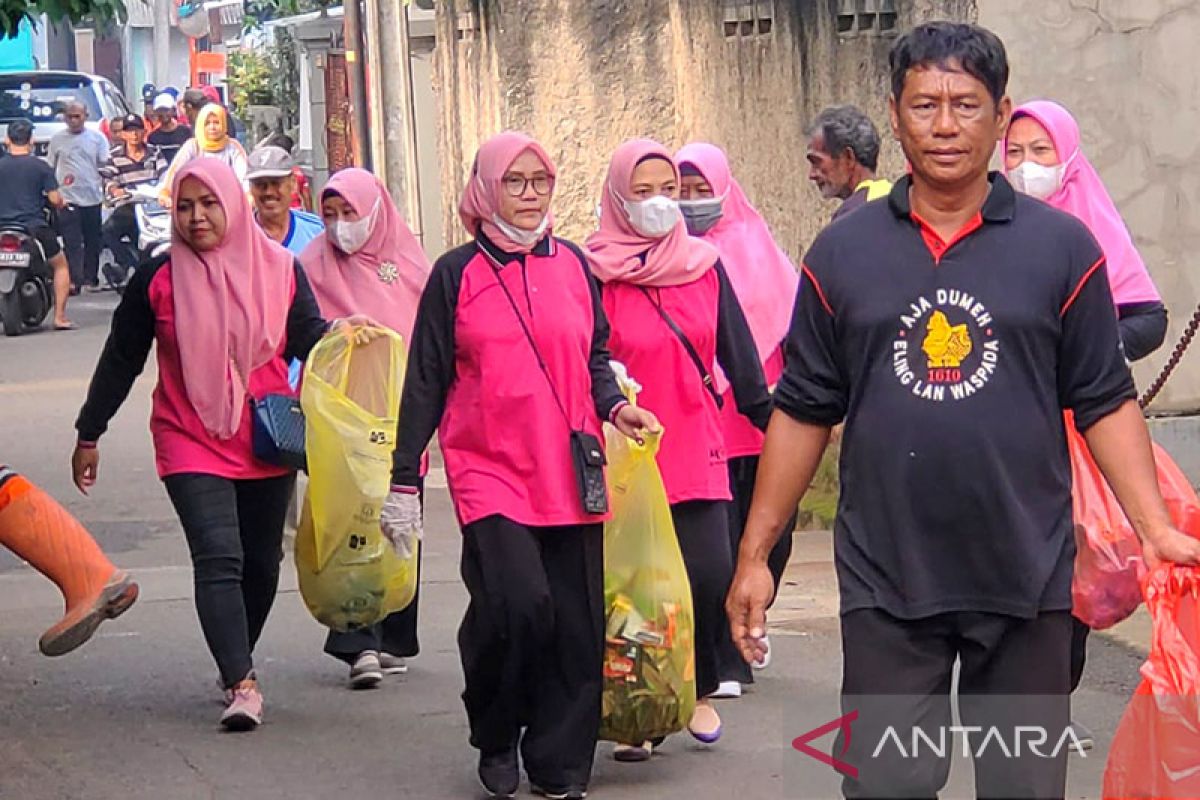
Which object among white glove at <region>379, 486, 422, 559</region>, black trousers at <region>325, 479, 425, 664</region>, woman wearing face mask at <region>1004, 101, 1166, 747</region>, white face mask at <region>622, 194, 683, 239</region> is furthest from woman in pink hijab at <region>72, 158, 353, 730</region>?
woman wearing face mask at <region>1004, 101, 1166, 747</region>

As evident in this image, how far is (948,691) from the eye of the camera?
13.3 feet

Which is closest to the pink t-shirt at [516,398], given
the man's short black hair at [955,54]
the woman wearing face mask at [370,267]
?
the woman wearing face mask at [370,267]

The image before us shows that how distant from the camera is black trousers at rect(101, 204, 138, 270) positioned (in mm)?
23297

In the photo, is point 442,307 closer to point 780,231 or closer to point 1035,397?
point 1035,397

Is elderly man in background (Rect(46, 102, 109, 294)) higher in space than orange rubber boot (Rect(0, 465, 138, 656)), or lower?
higher

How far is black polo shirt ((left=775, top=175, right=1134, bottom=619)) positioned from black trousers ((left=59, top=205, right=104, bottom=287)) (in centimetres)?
1877

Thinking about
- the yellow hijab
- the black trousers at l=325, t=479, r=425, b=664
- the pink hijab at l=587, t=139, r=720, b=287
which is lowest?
the black trousers at l=325, t=479, r=425, b=664

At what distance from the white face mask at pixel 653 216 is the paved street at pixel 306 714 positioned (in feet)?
4.75

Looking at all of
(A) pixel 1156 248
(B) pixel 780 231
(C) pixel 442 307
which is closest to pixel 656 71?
(B) pixel 780 231

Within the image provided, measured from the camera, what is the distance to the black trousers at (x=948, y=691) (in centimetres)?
394

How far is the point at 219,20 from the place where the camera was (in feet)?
148

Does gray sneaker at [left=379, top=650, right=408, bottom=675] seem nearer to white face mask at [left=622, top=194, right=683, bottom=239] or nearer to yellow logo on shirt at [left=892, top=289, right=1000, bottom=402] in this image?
white face mask at [left=622, top=194, right=683, bottom=239]

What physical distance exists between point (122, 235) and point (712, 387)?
57.8 ft

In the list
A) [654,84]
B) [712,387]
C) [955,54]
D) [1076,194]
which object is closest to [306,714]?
[712,387]
